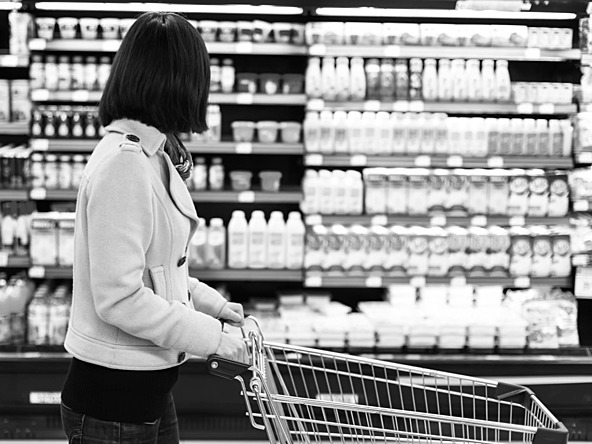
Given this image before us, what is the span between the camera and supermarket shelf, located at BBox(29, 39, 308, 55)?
170 inches

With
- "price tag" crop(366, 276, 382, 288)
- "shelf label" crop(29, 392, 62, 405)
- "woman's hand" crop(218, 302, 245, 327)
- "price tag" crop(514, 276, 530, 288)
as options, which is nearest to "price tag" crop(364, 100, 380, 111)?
"price tag" crop(366, 276, 382, 288)

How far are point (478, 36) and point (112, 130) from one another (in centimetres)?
310

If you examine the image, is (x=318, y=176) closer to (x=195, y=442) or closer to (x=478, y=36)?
(x=478, y=36)

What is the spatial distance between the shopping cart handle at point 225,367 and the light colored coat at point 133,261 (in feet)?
0.13

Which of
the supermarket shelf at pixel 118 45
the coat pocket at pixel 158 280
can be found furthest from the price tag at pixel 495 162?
the coat pocket at pixel 158 280

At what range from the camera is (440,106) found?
445 centimetres

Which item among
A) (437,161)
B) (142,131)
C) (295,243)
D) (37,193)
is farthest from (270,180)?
(142,131)

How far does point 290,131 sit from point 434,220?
0.94 m

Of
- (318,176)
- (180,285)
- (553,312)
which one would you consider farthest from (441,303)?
(180,285)

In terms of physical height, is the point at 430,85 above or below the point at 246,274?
above

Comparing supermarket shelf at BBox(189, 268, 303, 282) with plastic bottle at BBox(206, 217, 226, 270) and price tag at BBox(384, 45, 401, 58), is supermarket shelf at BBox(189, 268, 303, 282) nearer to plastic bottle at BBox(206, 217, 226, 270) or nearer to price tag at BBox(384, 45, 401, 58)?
plastic bottle at BBox(206, 217, 226, 270)

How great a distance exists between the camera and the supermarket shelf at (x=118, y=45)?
4.32m

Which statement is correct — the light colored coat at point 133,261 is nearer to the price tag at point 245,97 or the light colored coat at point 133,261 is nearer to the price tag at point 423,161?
the price tag at point 245,97

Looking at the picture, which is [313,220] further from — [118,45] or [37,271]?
[37,271]
